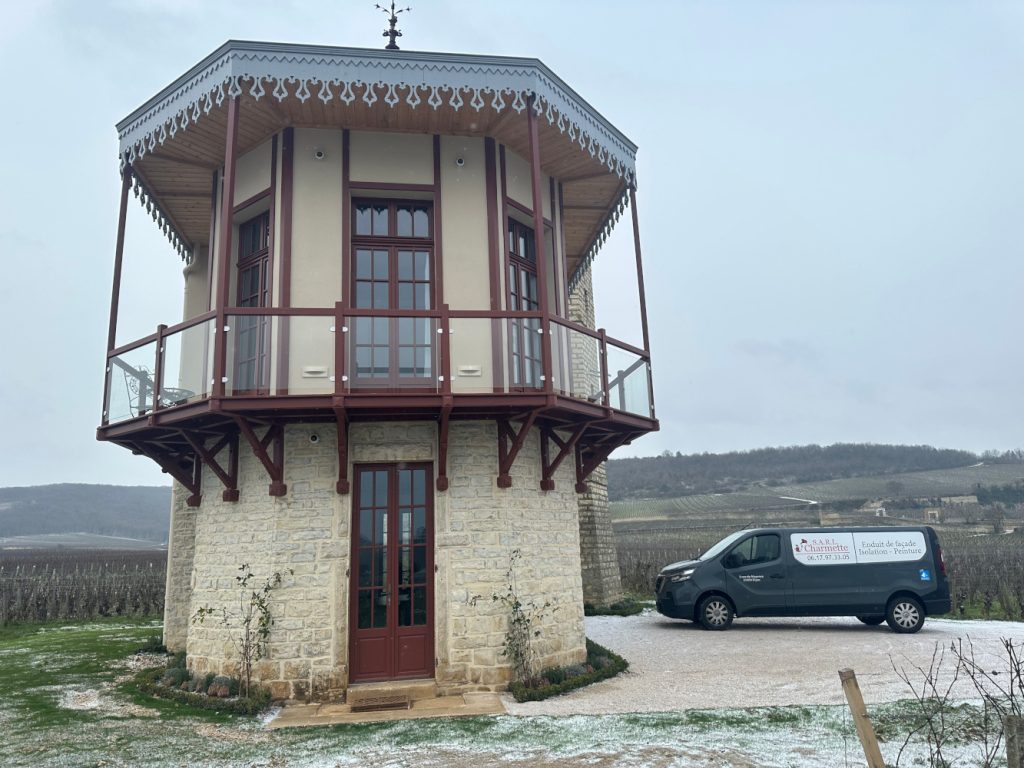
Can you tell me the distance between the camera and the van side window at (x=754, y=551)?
13.6 metres

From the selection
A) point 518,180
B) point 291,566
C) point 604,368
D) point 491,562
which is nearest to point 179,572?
point 291,566

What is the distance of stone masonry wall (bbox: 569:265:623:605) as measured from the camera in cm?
1822

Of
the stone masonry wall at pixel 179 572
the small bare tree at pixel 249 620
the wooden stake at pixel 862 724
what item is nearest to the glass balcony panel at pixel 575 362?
the small bare tree at pixel 249 620

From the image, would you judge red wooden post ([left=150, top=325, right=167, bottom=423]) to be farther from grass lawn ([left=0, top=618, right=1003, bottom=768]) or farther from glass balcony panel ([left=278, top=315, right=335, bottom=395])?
grass lawn ([left=0, top=618, right=1003, bottom=768])

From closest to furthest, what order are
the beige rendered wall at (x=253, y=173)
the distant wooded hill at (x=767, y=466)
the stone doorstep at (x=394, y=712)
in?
1. the stone doorstep at (x=394, y=712)
2. the beige rendered wall at (x=253, y=173)
3. the distant wooded hill at (x=767, y=466)

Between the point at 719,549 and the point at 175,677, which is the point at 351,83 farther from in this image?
the point at 719,549

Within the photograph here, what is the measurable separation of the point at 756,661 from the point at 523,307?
5.95 meters

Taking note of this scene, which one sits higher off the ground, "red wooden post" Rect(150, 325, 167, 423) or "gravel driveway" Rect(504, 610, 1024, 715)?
"red wooden post" Rect(150, 325, 167, 423)

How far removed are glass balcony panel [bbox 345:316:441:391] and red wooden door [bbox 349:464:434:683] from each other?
1312 millimetres

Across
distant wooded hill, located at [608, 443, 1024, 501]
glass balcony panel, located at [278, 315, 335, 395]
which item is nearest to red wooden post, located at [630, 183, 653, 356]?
glass balcony panel, located at [278, 315, 335, 395]

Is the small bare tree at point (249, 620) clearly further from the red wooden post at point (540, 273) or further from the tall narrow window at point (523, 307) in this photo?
the red wooden post at point (540, 273)

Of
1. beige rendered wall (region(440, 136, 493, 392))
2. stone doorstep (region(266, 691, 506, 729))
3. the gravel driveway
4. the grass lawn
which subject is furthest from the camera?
beige rendered wall (region(440, 136, 493, 392))

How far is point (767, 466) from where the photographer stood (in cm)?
8862

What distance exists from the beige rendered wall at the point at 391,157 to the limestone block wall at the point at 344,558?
3385 mm
